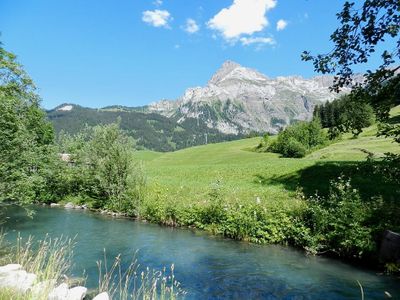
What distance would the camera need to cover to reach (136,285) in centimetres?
1506

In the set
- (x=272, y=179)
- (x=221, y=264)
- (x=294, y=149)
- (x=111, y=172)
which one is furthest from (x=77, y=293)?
(x=294, y=149)

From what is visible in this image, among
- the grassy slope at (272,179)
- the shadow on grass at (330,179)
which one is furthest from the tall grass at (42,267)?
the grassy slope at (272,179)

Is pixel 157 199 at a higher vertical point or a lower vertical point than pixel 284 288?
higher

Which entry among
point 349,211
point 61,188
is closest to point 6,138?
point 349,211

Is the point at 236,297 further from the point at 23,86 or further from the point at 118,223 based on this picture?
the point at 23,86

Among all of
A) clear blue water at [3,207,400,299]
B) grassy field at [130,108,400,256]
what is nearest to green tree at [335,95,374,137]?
→ grassy field at [130,108,400,256]

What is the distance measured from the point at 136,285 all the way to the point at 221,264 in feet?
18.9

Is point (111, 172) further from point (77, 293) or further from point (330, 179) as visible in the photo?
point (77, 293)

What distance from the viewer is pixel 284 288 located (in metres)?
15.7

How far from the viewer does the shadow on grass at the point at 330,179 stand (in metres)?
26.2

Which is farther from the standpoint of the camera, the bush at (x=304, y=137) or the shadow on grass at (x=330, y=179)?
the bush at (x=304, y=137)

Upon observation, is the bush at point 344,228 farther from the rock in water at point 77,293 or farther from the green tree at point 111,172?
the green tree at point 111,172

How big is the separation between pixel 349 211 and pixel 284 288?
716 cm

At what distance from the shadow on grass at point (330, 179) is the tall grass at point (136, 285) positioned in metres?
12.1
